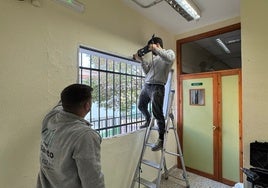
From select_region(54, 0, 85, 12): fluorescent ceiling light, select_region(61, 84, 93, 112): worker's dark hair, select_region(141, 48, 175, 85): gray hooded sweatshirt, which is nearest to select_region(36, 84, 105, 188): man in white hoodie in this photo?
select_region(61, 84, 93, 112): worker's dark hair

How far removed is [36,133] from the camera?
5.05 feet

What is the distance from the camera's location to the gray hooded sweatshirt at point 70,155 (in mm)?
979

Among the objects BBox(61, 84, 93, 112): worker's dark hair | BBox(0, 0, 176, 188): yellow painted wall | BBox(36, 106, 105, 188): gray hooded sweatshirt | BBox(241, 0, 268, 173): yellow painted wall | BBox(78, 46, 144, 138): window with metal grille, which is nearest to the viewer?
BBox(36, 106, 105, 188): gray hooded sweatshirt

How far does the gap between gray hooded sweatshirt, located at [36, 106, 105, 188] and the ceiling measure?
2.06m

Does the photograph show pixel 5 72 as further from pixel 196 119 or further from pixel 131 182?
pixel 196 119

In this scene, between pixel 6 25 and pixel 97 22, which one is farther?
pixel 97 22

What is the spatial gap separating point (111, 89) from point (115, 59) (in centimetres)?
44

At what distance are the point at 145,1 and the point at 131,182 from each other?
2.64 metres

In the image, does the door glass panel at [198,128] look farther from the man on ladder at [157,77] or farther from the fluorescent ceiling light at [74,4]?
the fluorescent ceiling light at [74,4]

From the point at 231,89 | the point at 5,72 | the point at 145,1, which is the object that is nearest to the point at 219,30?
the point at 231,89

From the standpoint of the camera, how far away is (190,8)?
8.23 ft

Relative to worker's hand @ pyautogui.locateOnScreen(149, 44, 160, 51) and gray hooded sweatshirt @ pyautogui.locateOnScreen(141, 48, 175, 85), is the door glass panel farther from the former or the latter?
worker's hand @ pyautogui.locateOnScreen(149, 44, 160, 51)

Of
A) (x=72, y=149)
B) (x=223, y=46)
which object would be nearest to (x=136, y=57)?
(x=72, y=149)

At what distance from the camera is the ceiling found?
253 cm
